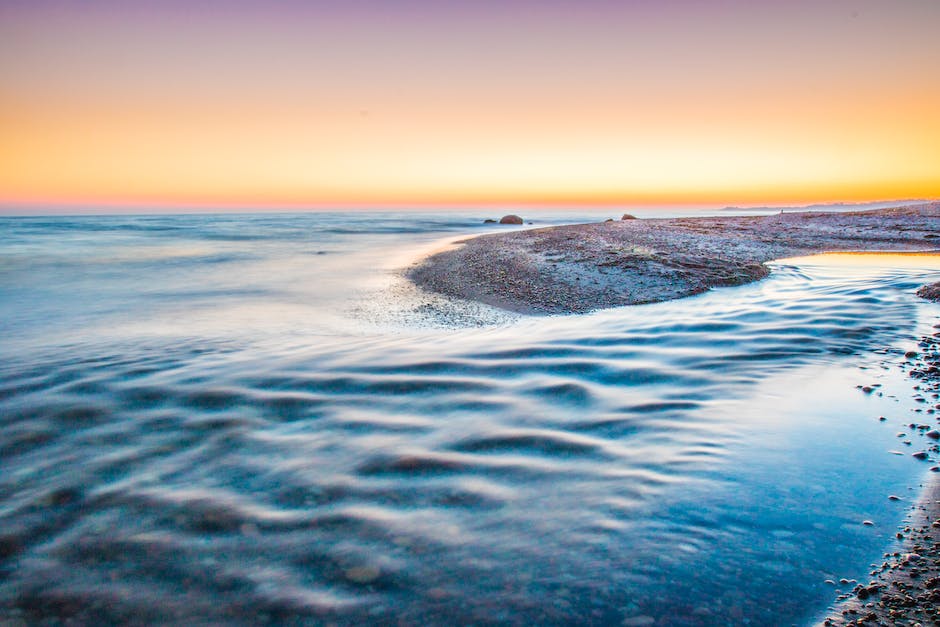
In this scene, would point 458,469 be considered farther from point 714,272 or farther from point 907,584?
point 714,272

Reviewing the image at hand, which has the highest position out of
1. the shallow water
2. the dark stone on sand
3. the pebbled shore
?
the pebbled shore

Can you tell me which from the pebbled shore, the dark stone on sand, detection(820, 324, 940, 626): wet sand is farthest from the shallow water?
the pebbled shore

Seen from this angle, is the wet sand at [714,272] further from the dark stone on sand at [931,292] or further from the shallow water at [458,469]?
the shallow water at [458,469]

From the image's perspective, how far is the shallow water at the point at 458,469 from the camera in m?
2.65

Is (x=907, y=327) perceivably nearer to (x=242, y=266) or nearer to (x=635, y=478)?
(x=635, y=478)

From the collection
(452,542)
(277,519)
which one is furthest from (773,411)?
(277,519)

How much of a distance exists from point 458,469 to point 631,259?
11.1 metres

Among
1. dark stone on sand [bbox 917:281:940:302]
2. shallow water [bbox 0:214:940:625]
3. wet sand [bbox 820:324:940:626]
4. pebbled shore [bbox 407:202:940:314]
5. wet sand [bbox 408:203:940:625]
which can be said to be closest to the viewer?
wet sand [bbox 820:324:940:626]

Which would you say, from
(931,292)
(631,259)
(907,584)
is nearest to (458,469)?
(907,584)

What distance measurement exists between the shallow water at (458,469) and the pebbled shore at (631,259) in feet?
8.17

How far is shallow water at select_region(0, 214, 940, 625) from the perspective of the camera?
104 inches

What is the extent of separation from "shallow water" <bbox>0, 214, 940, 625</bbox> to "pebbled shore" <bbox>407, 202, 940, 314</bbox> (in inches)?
98.1

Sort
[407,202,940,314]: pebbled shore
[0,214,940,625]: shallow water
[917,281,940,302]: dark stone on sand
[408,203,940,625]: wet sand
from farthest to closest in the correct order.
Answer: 1. [407,202,940,314]: pebbled shore
2. [917,281,940,302]: dark stone on sand
3. [0,214,940,625]: shallow water
4. [408,203,940,625]: wet sand

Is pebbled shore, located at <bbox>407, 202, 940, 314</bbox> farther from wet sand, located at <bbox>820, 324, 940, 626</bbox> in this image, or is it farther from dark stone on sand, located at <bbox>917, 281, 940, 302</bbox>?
wet sand, located at <bbox>820, 324, 940, 626</bbox>
